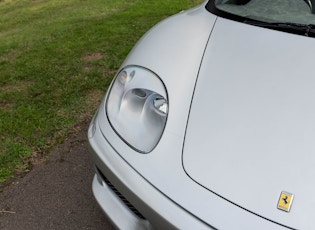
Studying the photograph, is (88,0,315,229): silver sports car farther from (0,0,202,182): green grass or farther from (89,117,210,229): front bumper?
(0,0,202,182): green grass

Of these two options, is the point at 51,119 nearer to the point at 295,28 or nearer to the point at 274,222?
the point at 295,28

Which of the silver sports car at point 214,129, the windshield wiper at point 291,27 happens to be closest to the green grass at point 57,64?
the silver sports car at point 214,129

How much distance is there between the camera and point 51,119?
294cm

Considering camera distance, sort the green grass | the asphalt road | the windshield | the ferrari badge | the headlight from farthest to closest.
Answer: the green grass, the asphalt road, the windshield, the headlight, the ferrari badge

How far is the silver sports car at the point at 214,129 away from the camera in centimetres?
128

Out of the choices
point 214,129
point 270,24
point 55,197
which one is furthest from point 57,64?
point 214,129

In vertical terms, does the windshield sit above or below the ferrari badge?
above

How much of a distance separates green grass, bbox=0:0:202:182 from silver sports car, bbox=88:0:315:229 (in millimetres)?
1109

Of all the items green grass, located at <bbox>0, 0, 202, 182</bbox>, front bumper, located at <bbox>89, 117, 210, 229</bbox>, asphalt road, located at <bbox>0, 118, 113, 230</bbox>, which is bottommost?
green grass, located at <bbox>0, 0, 202, 182</bbox>

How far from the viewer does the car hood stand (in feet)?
4.17

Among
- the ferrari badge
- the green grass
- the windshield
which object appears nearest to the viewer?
the ferrari badge

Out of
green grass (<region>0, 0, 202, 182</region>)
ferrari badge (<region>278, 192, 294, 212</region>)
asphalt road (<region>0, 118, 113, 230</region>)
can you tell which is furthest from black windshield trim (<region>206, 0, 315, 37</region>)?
green grass (<region>0, 0, 202, 182</region>)

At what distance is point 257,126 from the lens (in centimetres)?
143

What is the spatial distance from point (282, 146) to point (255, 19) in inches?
34.0
